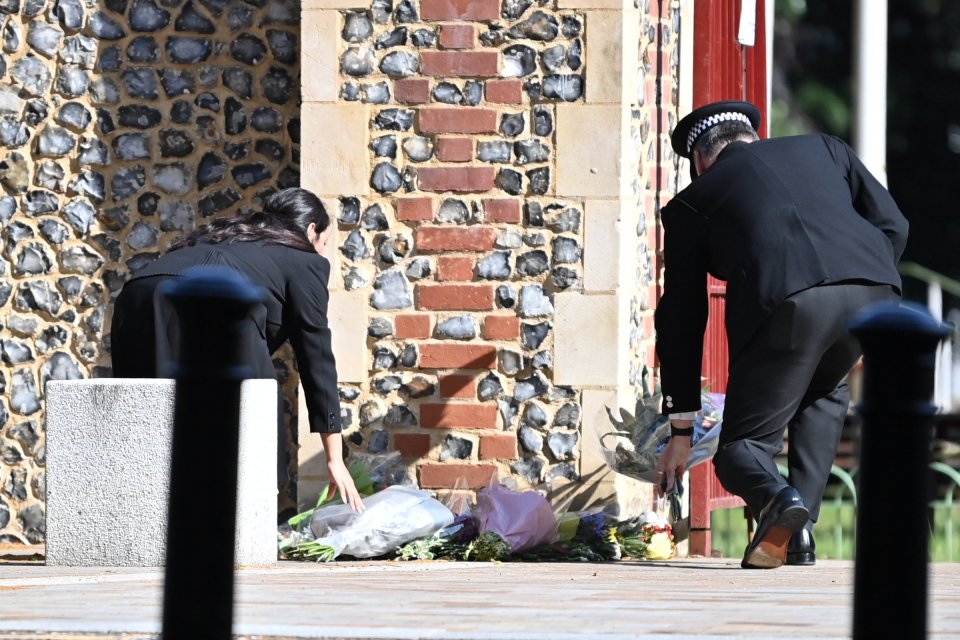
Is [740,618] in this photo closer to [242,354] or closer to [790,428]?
[242,354]

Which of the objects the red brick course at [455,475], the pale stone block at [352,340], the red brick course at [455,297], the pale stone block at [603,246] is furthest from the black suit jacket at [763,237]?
the pale stone block at [352,340]

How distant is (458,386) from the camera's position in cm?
695

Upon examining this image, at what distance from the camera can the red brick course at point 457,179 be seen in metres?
6.93

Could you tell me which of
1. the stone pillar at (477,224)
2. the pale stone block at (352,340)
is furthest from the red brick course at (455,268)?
the pale stone block at (352,340)

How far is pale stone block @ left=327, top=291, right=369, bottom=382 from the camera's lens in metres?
7.00

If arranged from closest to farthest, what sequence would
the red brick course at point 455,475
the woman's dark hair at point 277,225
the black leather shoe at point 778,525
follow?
the black leather shoe at point 778,525, the woman's dark hair at point 277,225, the red brick course at point 455,475

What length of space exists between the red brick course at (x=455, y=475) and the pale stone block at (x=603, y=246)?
851 mm

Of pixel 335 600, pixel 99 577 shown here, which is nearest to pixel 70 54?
pixel 99 577

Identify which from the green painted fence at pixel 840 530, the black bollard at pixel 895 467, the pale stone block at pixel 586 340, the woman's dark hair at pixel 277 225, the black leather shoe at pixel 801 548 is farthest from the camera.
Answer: the green painted fence at pixel 840 530

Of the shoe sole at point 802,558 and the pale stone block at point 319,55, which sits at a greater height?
the pale stone block at point 319,55

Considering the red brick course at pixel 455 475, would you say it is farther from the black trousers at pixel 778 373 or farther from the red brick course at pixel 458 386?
the black trousers at pixel 778 373

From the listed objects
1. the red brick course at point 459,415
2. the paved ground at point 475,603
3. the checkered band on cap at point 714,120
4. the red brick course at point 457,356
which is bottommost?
the paved ground at point 475,603

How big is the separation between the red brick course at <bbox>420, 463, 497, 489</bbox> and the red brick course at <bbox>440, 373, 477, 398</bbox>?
0.29 meters

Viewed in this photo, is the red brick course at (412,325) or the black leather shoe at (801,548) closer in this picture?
the black leather shoe at (801,548)
